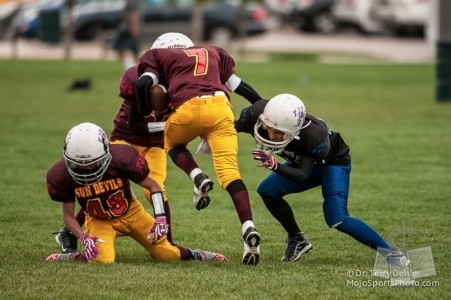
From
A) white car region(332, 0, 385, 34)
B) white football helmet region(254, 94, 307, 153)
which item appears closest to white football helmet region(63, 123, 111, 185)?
white football helmet region(254, 94, 307, 153)

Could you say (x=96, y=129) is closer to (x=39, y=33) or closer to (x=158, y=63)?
(x=158, y=63)

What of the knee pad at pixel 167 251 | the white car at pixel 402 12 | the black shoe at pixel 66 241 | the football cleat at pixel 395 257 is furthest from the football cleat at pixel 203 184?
the white car at pixel 402 12

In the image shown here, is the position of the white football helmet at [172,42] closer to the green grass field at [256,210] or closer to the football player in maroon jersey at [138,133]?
the football player in maroon jersey at [138,133]

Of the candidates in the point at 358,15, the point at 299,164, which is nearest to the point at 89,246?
the point at 299,164

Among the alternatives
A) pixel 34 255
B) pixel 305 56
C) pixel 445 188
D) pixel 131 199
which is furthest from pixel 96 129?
pixel 305 56

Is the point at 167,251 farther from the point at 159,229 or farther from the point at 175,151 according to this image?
the point at 175,151

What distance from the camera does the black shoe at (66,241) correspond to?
866 cm

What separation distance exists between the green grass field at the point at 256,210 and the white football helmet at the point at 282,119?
91cm

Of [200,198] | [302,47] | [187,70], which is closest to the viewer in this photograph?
[200,198]

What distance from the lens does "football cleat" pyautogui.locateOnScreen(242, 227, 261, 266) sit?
25.3 ft

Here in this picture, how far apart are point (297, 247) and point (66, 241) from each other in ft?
6.05

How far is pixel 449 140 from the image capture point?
15.6 metres

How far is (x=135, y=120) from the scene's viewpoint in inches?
354

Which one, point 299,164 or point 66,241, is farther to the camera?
point 66,241
